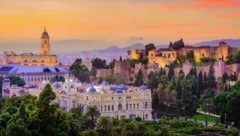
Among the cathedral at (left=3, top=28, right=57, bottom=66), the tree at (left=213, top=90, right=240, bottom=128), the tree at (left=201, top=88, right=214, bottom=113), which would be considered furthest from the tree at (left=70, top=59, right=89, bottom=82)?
the tree at (left=213, top=90, right=240, bottom=128)

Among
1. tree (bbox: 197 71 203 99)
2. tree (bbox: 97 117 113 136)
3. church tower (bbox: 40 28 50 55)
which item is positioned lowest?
tree (bbox: 97 117 113 136)

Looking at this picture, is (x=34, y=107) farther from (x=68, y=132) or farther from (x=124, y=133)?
(x=124, y=133)

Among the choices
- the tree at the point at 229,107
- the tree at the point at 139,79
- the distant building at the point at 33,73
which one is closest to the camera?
the tree at the point at 229,107

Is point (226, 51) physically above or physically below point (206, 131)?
above

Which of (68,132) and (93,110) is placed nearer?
(68,132)

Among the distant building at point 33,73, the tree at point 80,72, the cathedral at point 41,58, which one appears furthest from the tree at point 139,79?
the cathedral at point 41,58

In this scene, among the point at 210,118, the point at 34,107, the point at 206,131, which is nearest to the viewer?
the point at 34,107

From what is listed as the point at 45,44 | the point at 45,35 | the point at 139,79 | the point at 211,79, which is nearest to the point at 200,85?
the point at 211,79

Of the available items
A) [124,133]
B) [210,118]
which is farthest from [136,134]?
[210,118]

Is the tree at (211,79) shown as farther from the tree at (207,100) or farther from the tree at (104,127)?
the tree at (104,127)

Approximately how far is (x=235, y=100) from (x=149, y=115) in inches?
186

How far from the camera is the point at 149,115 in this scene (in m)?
24.7

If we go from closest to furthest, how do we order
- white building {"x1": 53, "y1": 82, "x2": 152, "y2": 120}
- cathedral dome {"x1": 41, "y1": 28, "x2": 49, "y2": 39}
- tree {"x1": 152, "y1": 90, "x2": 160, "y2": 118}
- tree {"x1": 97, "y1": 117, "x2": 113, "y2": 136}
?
tree {"x1": 97, "y1": 117, "x2": 113, "y2": 136} < white building {"x1": 53, "y1": 82, "x2": 152, "y2": 120} < tree {"x1": 152, "y1": 90, "x2": 160, "y2": 118} < cathedral dome {"x1": 41, "y1": 28, "x2": 49, "y2": 39}

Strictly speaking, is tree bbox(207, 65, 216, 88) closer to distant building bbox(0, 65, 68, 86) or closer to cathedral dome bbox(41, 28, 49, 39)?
distant building bbox(0, 65, 68, 86)
